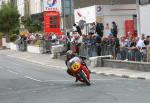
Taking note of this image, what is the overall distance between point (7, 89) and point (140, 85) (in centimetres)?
511

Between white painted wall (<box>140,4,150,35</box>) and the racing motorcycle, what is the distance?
12768 mm

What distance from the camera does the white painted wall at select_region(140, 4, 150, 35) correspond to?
3513 centimetres

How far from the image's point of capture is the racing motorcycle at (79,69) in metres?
22.9

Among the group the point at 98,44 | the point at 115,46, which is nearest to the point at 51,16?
the point at 98,44

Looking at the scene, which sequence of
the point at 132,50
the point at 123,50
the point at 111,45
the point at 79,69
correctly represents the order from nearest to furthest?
1. the point at 79,69
2. the point at 132,50
3. the point at 123,50
4. the point at 111,45

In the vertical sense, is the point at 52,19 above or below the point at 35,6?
below

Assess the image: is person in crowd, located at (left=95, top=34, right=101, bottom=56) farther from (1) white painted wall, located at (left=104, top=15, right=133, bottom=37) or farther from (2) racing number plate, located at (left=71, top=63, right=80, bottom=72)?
(2) racing number plate, located at (left=71, top=63, right=80, bottom=72)

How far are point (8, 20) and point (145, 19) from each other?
Answer: 149ft

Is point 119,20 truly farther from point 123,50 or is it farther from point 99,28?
point 123,50

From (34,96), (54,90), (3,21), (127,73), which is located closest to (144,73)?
(127,73)

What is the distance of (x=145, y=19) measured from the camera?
3547 centimetres

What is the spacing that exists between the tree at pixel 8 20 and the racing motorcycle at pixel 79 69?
5612cm

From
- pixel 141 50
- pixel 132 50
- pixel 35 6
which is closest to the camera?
pixel 141 50

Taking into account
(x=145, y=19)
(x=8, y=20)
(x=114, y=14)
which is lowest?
(x=145, y=19)
